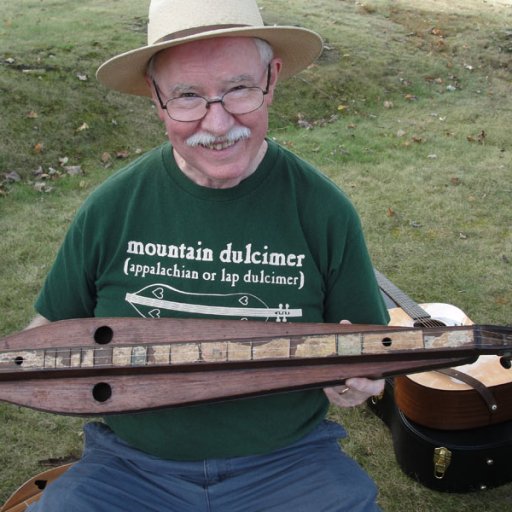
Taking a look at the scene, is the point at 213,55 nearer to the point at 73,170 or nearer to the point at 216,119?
the point at 216,119

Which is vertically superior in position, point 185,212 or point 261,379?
point 185,212

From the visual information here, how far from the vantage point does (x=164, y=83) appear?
5.99 ft

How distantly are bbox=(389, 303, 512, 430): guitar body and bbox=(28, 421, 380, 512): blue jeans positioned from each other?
97cm

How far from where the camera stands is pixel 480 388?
108 inches

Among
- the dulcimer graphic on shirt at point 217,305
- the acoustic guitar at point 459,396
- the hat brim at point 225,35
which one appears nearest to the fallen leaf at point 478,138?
the acoustic guitar at point 459,396

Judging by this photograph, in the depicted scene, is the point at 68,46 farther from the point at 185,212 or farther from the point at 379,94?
the point at 185,212

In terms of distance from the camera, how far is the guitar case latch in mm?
2773

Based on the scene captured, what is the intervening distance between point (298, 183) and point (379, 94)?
24.6 feet

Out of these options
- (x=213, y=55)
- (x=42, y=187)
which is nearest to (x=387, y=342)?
(x=213, y=55)

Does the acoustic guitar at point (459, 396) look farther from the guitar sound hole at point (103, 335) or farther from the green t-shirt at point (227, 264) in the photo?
the guitar sound hole at point (103, 335)

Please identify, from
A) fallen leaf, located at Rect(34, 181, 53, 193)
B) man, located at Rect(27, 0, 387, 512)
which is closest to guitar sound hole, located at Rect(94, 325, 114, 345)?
man, located at Rect(27, 0, 387, 512)

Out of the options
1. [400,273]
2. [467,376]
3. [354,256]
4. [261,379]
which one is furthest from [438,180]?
[261,379]

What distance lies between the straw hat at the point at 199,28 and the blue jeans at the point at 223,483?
125 cm

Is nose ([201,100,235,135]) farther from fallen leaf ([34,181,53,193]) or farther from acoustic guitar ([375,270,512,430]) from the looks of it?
fallen leaf ([34,181,53,193])
